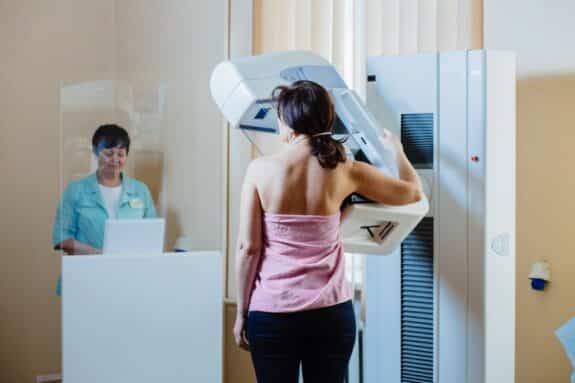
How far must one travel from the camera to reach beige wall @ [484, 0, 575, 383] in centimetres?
239

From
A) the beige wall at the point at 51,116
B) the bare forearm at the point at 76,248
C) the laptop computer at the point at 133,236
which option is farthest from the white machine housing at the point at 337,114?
the beige wall at the point at 51,116

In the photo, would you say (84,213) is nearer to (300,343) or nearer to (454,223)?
(300,343)

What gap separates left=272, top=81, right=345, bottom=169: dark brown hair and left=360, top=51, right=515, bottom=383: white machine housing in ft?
1.69

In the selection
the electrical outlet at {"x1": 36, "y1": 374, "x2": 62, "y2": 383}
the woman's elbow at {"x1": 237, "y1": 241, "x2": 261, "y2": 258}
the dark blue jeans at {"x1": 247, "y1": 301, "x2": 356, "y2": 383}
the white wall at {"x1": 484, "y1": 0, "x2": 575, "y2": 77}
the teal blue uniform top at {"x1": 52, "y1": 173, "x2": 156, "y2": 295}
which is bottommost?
the electrical outlet at {"x1": 36, "y1": 374, "x2": 62, "y2": 383}

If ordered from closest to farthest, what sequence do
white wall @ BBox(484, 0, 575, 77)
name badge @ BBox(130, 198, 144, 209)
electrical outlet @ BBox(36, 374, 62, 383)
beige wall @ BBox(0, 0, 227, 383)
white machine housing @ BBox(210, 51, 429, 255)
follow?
white machine housing @ BBox(210, 51, 429, 255), name badge @ BBox(130, 198, 144, 209), white wall @ BBox(484, 0, 575, 77), electrical outlet @ BBox(36, 374, 62, 383), beige wall @ BBox(0, 0, 227, 383)

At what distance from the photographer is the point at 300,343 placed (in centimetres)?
159

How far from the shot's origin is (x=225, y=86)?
5.61 feet

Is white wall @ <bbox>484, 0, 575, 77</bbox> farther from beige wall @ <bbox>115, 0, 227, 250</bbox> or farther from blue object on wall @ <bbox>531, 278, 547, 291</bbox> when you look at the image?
beige wall @ <bbox>115, 0, 227, 250</bbox>

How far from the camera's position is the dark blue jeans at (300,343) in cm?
157

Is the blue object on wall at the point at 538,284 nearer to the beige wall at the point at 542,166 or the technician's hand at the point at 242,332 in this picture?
the beige wall at the point at 542,166

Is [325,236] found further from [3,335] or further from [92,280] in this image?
[3,335]

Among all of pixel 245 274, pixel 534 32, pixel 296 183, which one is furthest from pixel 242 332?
pixel 534 32

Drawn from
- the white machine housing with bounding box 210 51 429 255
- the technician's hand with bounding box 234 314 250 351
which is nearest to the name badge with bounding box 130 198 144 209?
the white machine housing with bounding box 210 51 429 255

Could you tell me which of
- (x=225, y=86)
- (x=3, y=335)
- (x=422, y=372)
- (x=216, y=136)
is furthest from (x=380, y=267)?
(x=3, y=335)
